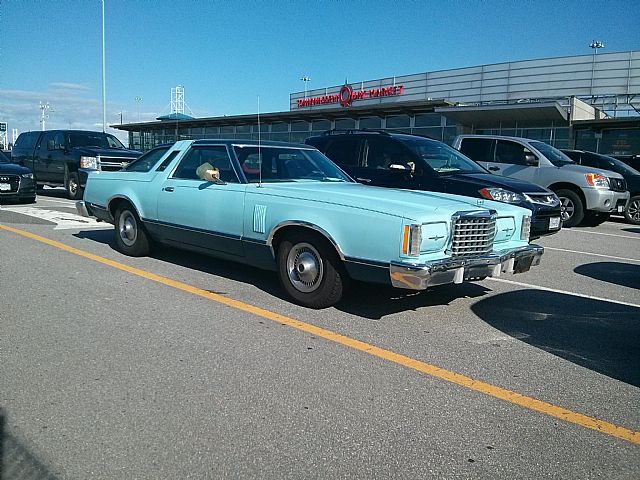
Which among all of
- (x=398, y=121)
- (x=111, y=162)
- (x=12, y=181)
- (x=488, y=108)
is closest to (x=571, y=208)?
(x=111, y=162)

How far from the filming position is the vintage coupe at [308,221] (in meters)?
4.61

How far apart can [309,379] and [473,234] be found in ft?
6.86

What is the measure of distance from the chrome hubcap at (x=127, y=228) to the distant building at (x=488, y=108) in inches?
635

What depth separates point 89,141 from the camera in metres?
16.0

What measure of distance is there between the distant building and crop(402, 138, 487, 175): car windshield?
48.6ft

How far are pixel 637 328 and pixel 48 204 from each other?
13.0 meters

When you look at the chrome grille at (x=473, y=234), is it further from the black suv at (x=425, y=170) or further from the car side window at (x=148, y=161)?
the car side window at (x=148, y=161)

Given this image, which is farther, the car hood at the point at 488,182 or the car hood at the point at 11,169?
the car hood at the point at 11,169

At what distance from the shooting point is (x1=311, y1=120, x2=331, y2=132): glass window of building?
3406cm

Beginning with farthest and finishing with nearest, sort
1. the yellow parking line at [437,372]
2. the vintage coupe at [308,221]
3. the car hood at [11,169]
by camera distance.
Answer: the car hood at [11,169]
the vintage coupe at [308,221]
the yellow parking line at [437,372]

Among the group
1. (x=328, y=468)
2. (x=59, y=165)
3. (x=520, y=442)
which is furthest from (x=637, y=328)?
(x=59, y=165)

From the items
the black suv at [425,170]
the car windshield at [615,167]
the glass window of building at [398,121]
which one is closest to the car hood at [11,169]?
the black suv at [425,170]

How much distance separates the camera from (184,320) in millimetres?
4871

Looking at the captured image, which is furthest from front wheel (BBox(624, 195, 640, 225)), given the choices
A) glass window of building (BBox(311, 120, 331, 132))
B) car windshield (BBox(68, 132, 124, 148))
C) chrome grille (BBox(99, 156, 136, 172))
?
glass window of building (BBox(311, 120, 331, 132))
